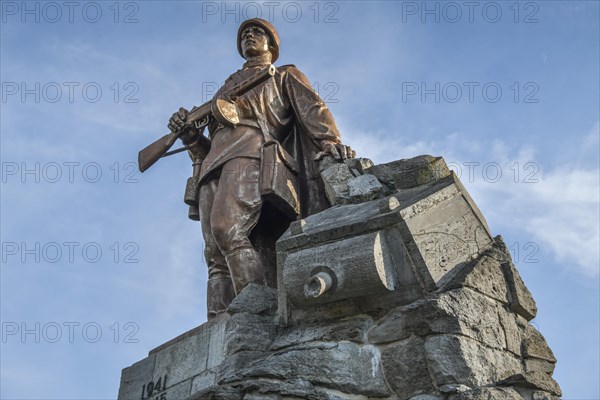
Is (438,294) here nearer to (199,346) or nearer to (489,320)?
(489,320)

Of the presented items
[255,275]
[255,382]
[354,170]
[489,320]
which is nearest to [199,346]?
[255,275]

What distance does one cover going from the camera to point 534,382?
16.6 feet

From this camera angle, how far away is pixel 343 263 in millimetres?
5105

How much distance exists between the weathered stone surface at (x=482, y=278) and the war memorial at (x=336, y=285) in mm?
12

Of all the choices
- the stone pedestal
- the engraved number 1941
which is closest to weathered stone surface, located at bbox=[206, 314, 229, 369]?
the stone pedestal

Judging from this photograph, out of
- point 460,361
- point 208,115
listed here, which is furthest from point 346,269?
point 208,115

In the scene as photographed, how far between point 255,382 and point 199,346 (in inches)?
48.2

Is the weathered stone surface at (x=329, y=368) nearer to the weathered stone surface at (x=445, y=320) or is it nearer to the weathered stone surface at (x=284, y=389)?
the weathered stone surface at (x=284, y=389)

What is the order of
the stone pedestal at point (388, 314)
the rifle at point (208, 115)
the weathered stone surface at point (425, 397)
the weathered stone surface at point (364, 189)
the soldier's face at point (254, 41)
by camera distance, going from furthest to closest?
1. the soldier's face at point (254, 41)
2. the rifle at point (208, 115)
3. the weathered stone surface at point (364, 189)
4. the stone pedestal at point (388, 314)
5. the weathered stone surface at point (425, 397)

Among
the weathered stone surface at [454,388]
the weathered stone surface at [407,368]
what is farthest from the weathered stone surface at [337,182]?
the weathered stone surface at [454,388]

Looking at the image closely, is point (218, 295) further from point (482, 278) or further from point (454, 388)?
point (454, 388)

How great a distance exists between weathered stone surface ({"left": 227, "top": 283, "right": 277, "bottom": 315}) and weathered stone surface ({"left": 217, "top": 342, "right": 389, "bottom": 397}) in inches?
26.1

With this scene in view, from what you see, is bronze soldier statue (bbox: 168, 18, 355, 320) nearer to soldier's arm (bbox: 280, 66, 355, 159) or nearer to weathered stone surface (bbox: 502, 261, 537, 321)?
soldier's arm (bbox: 280, 66, 355, 159)

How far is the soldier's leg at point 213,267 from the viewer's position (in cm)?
670
